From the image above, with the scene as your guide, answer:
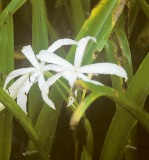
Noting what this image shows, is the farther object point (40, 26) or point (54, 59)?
point (40, 26)

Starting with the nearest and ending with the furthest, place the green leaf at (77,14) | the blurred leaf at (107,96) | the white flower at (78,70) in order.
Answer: the blurred leaf at (107,96), the white flower at (78,70), the green leaf at (77,14)

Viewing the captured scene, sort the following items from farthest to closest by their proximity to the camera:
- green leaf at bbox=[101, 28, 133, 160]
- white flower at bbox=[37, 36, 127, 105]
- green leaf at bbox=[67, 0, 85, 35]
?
1. green leaf at bbox=[67, 0, 85, 35]
2. green leaf at bbox=[101, 28, 133, 160]
3. white flower at bbox=[37, 36, 127, 105]

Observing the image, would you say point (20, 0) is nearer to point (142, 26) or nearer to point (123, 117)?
point (123, 117)

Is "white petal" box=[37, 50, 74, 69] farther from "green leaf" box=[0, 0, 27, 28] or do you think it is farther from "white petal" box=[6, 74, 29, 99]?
"green leaf" box=[0, 0, 27, 28]

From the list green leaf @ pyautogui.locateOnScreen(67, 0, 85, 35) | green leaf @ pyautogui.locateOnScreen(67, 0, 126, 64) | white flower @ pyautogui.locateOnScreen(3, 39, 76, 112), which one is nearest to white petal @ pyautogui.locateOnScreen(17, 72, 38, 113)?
white flower @ pyautogui.locateOnScreen(3, 39, 76, 112)

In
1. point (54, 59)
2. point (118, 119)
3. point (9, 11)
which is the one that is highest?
point (9, 11)

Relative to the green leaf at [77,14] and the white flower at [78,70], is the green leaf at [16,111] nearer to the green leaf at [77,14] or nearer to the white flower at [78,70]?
the white flower at [78,70]

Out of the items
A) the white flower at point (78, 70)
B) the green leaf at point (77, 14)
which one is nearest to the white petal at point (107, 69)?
the white flower at point (78, 70)

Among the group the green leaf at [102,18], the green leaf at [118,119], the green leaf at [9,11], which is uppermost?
the green leaf at [9,11]

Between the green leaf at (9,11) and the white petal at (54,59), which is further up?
the green leaf at (9,11)

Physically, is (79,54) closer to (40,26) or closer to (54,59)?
(54,59)

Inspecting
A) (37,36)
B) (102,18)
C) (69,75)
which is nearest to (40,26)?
(37,36)

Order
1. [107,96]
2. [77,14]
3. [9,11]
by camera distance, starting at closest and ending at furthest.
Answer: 1. [107,96]
2. [9,11]
3. [77,14]
